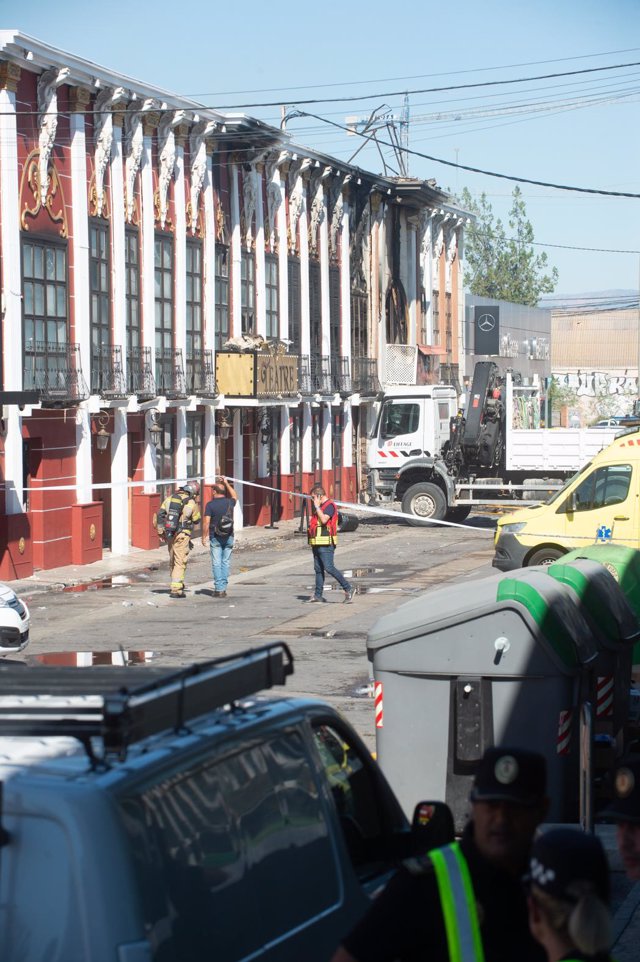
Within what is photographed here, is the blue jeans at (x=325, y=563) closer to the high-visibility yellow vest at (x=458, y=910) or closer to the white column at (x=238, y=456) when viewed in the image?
the white column at (x=238, y=456)

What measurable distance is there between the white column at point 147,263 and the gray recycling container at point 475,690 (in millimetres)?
23554

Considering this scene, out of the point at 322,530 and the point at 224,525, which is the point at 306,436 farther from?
the point at 322,530

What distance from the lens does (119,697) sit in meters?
3.80

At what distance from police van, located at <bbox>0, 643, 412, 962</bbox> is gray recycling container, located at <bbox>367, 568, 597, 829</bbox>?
142 inches

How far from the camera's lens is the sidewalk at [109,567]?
2561 cm

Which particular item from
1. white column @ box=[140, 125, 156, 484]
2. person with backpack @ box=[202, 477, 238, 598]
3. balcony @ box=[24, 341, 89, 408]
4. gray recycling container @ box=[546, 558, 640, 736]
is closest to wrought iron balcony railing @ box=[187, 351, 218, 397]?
white column @ box=[140, 125, 156, 484]

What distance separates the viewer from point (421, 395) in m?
37.9

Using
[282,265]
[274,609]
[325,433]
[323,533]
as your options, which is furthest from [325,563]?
[325,433]

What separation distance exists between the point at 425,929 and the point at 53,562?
24793 millimetres

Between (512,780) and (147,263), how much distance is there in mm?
29354

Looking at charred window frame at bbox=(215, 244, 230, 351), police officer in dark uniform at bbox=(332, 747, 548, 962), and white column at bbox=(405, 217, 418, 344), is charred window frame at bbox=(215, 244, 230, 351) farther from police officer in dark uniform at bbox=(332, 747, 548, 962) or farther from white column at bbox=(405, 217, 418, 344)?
police officer in dark uniform at bbox=(332, 747, 548, 962)

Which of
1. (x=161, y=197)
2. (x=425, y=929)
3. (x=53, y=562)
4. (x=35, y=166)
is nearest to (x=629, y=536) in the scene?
(x=53, y=562)

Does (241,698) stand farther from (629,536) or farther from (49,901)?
(629,536)

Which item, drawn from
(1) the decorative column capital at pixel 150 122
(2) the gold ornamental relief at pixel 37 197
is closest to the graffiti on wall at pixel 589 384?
(1) the decorative column capital at pixel 150 122
